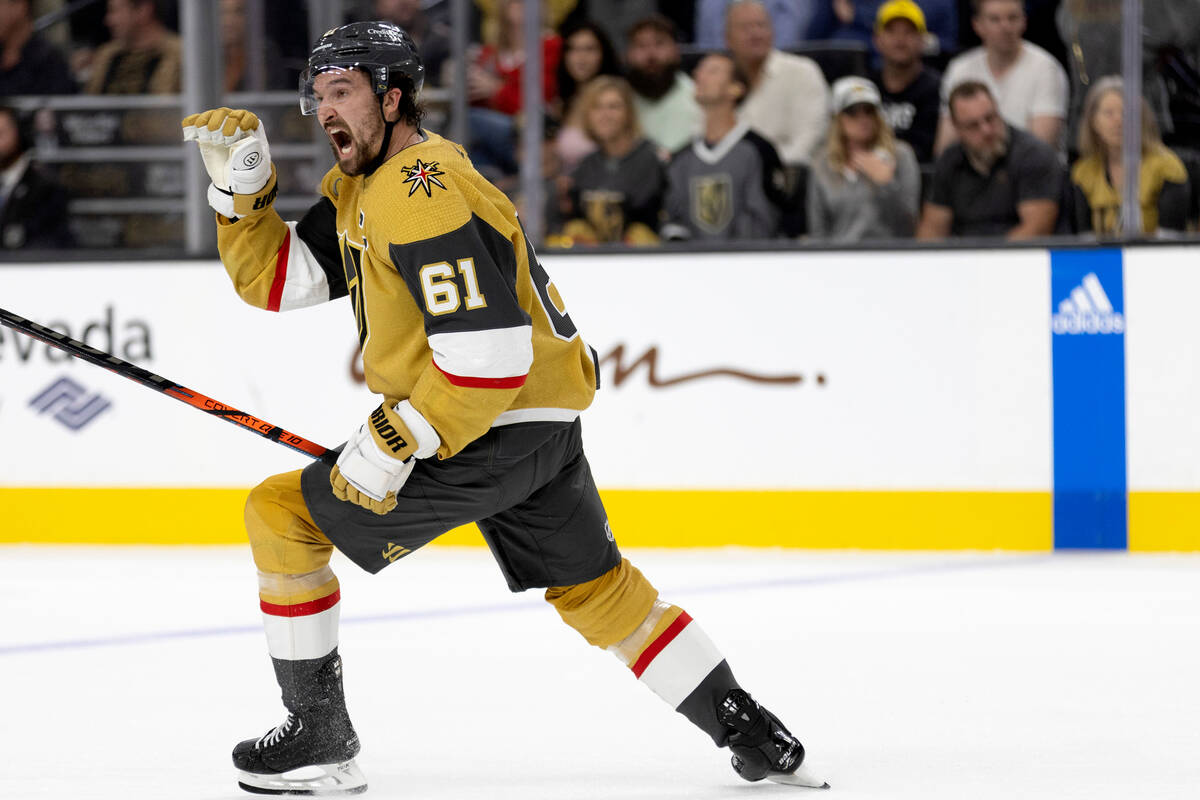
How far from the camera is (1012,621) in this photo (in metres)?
3.54

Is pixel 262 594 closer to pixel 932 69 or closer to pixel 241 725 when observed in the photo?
pixel 241 725

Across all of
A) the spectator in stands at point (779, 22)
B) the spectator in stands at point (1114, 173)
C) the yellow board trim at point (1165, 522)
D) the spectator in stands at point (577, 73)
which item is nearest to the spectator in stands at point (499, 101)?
the spectator in stands at point (577, 73)

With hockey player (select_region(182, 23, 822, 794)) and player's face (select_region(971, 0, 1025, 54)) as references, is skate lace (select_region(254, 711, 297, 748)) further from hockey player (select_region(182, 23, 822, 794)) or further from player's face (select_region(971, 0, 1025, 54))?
player's face (select_region(971, 0, 1025, 54))

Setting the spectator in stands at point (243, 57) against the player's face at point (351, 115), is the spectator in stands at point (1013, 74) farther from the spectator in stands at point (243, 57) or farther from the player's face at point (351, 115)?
the player's face at point (351, 115)

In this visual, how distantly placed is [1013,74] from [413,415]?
3231 millimetres

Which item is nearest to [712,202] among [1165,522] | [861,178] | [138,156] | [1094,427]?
[861,178]

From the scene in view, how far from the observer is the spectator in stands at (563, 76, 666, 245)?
4.90 metres

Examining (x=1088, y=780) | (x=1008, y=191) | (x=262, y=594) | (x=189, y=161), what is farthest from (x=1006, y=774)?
(x=189, y=161)

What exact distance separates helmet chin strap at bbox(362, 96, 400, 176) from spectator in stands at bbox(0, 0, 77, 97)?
151 inches

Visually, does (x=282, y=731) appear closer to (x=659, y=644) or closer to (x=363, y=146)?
(x=659, y=644)

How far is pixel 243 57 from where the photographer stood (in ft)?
17.0

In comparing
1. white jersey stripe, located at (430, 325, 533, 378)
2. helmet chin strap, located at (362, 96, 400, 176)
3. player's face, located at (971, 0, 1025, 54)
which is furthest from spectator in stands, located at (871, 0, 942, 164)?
white jersey stripe, located at (430, 325, 533, 378)

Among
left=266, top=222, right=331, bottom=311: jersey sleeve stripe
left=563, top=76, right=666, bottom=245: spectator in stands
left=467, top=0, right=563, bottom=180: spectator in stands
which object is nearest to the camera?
left=266, top=222, right=331, bottom=311: jersey sleeve stripe

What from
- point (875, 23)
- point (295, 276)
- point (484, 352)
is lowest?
point (484, 352)
